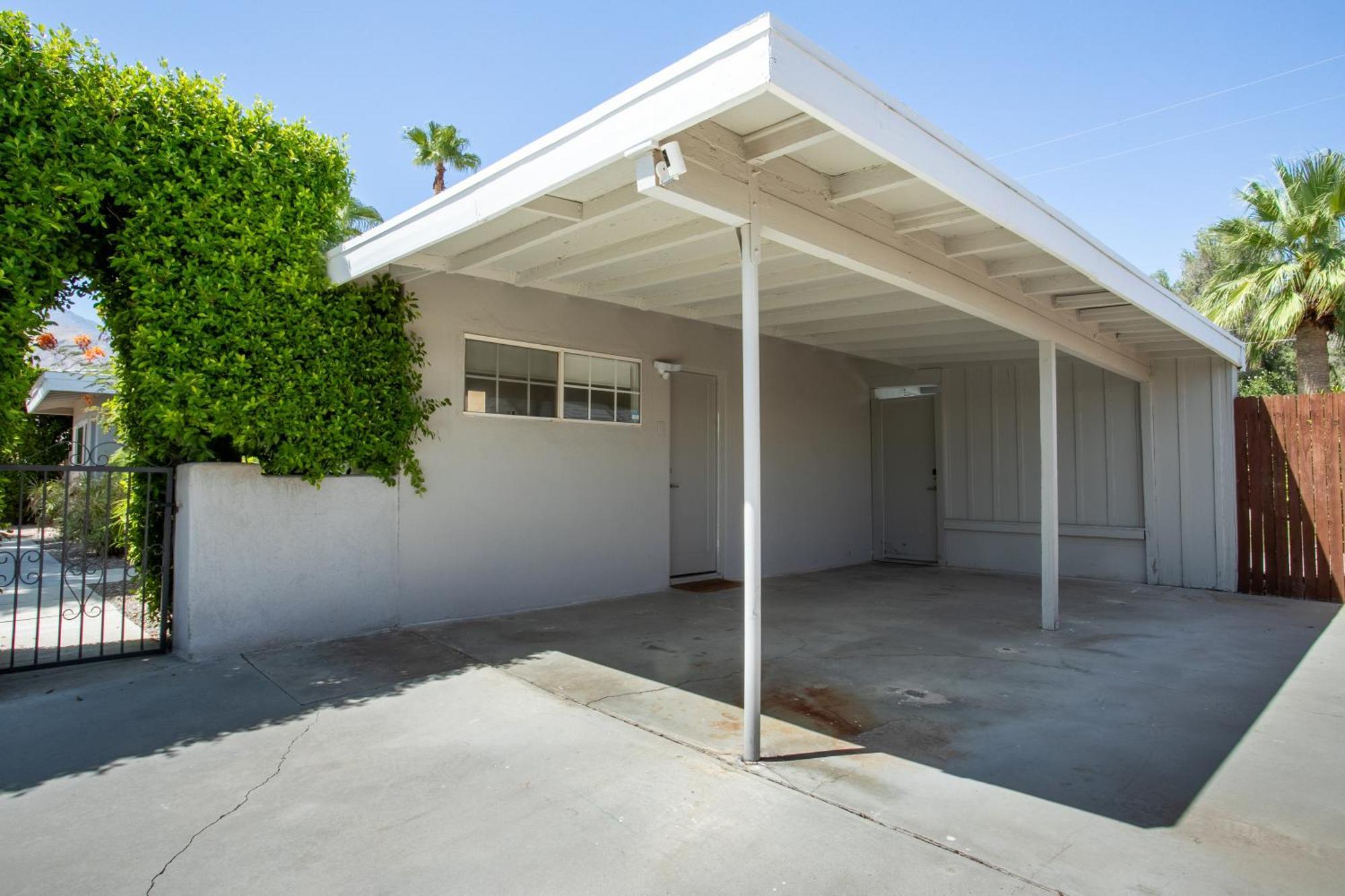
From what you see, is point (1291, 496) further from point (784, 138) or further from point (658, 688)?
point (784, 138)

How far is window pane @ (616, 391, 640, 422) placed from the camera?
6957 mm

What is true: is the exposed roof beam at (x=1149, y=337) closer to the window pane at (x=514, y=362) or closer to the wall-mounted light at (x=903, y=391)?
the wall-mounted light at (x=903, y=391)

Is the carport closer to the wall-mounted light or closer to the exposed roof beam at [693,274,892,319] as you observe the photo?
the exposed roof beam at [693,274,892,319]

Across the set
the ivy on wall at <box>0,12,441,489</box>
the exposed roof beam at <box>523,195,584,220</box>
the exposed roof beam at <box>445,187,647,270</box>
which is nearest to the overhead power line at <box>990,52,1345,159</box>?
the exposed roof beam at <box>445,187,647,270</box>

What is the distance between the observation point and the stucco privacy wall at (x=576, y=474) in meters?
5.68

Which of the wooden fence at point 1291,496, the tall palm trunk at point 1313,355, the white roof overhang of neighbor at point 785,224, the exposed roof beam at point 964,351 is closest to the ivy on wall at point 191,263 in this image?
the white roof overhang of neighbor at point 785,224

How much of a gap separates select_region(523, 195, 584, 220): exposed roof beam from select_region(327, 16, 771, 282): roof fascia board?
10.4 inches

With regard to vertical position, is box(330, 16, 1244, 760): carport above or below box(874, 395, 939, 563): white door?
above

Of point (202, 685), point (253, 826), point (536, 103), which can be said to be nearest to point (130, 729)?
point (202, 685)

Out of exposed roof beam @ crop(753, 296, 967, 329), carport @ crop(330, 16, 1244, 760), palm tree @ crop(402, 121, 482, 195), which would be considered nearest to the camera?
carport @ crop(330, 16, 1244, 760)

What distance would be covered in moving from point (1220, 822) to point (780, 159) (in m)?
3.18

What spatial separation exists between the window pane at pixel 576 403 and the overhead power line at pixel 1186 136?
9337 millimetres

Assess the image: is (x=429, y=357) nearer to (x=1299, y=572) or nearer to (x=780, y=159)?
(x=780, y=159)

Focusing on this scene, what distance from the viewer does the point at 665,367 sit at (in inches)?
282
